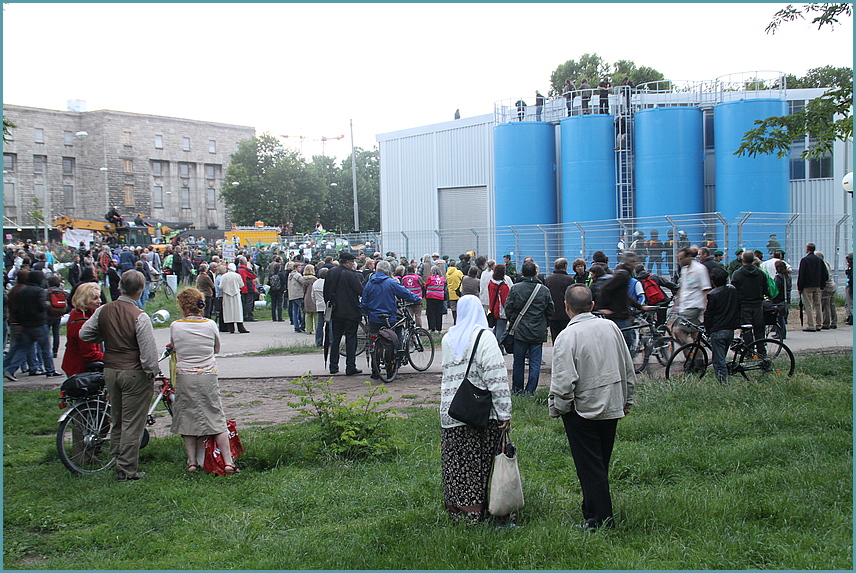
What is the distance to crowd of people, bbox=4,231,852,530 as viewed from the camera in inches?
195

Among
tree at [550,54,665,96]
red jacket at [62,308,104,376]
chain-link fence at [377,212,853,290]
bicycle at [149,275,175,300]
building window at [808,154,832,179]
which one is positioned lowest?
red jacket at [62,308,104,376]

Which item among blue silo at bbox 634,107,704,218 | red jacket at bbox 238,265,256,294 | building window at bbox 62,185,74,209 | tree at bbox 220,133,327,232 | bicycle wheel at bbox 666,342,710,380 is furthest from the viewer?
building window at bbox 62,185,74,209

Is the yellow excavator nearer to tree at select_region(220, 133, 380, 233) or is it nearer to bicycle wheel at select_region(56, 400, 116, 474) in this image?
tree at select_region(220, 133, 380, 233)

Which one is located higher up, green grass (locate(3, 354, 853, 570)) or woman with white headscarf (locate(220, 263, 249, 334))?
woman with white headscarf (locate(220, 263, 249, 334))

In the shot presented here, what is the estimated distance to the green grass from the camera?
15.0 ft

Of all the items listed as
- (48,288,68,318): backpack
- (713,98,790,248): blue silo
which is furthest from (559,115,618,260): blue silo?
(48,288,68,318): backpack

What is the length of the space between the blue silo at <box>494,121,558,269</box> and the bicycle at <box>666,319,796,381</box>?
22.2 m

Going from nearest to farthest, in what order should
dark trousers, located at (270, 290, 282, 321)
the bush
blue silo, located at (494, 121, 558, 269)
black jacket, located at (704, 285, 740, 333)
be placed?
the bush, black jacket, located at (704, 285, 740, 333), dark trousers, located at (270, 290, 282, 321), blue silo, located at (494, 121, 558, 269)

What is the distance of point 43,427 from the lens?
8836 mm

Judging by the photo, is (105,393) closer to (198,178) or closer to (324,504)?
(324,504)

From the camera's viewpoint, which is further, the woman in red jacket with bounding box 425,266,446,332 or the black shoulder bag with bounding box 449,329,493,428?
the woman in red jacket with bounding box 425,266,446,332

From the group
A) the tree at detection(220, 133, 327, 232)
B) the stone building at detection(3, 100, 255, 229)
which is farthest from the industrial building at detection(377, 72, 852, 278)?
the stone building at detection(3, 100, 255, 229)

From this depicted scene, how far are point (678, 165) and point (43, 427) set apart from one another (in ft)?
91.4

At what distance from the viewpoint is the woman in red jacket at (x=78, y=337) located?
7.19 meters
